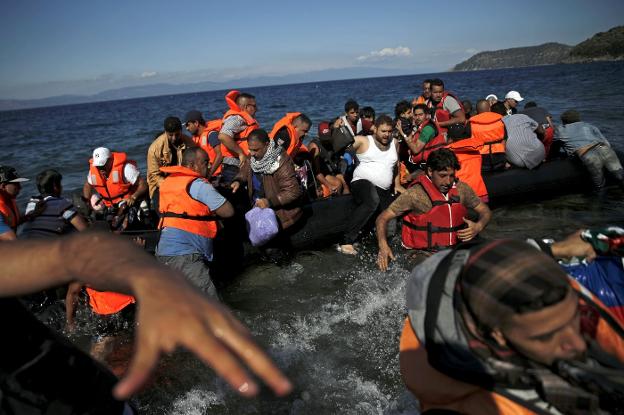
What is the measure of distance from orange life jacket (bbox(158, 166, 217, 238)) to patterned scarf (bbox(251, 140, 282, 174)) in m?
0.85

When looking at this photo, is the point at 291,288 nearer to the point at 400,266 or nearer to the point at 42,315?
the point at 400,266

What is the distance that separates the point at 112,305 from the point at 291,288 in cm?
210

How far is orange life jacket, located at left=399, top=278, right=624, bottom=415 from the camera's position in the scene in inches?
54.0

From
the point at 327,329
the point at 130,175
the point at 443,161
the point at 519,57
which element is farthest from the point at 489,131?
the point at 519,57

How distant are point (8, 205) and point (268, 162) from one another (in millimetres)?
3049

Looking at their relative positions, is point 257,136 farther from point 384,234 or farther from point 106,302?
point 106,302

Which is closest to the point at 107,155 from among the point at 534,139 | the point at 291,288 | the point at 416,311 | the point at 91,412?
the point at 291,288

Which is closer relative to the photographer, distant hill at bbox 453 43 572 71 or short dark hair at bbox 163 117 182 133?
short dark hair at bbox 163 117 182 133

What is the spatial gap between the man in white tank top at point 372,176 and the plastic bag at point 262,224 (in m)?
1.55

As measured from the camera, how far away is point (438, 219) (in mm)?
4117

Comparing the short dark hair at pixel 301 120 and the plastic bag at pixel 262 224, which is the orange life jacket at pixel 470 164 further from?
the plastic bag at pixel 262 224

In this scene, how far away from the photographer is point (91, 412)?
133 centimetres

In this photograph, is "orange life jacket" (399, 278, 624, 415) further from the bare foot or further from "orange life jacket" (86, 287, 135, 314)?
the bare foot

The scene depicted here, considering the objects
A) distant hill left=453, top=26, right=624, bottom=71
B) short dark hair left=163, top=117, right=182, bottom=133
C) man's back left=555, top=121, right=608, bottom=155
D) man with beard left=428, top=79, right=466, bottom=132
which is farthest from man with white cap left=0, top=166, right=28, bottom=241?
distant hill left=453, top=26, right=624, bottom=71
